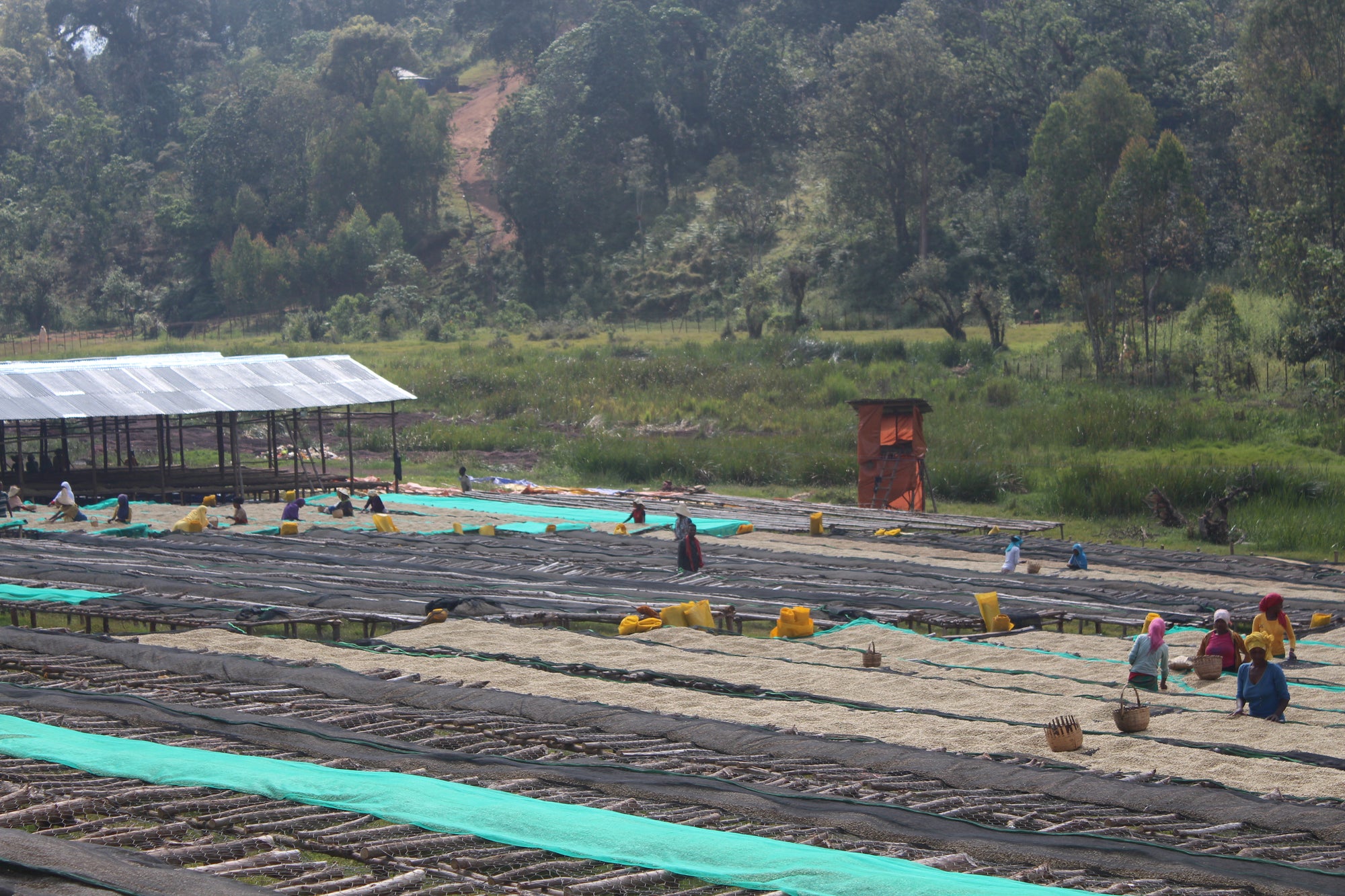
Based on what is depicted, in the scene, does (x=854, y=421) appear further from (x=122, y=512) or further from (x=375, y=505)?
(x=122, y=512)

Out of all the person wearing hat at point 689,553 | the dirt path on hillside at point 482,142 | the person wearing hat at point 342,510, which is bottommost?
the person wearing hat at point 689,553

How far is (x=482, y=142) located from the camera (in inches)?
3270

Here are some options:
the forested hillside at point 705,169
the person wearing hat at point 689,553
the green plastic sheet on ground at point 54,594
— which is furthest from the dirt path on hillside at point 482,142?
the green plastic sheet on ground at point 54,594

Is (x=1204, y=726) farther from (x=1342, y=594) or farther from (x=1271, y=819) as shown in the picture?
(x=1342, y=594)

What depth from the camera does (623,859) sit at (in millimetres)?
7262

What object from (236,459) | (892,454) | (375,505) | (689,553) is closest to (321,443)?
(236,459)

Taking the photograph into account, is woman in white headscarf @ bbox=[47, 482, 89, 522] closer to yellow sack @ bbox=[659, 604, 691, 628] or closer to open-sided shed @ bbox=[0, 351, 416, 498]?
open-sided shed @ bbox=[0, 351, 416, 498]

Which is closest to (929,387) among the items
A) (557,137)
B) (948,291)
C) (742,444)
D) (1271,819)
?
(742,444)

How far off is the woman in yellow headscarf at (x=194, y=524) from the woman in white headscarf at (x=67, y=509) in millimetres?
1897

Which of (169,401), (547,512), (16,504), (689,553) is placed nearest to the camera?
(689,553)

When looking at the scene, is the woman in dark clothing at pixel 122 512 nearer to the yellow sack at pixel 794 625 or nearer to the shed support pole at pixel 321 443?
the shed support pole at pixel 321 443

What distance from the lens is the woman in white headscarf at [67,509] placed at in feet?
74.9

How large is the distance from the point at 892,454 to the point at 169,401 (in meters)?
14.1

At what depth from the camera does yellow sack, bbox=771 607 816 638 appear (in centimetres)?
1430
